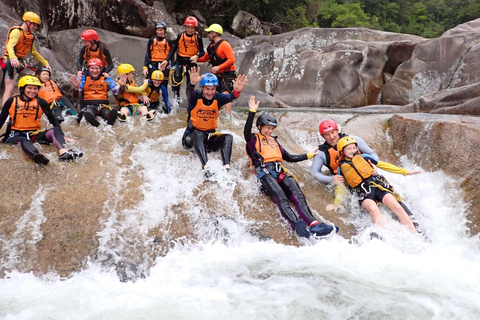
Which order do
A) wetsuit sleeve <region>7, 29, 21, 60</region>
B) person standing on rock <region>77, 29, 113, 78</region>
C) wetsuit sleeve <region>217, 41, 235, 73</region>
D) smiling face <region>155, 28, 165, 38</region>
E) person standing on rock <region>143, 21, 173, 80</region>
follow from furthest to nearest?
1. person standing on rock <region>143, 21, 173, 80</region>
2. smiling face <region>155, 28, 165, 38</region>
3. person standing on rock <region>77, 29, 113, 78</region>
4. wetsuit sleeve <region>217, 41, 235, 73</region>
5. wetsuit sleeve <region>7, 29, 21, 60</region>

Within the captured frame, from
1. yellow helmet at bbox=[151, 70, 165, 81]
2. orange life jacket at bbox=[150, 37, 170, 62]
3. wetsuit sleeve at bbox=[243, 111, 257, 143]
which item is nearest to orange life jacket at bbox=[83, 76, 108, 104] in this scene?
yellow helmet at bbox=[151, 70, 165, 81]

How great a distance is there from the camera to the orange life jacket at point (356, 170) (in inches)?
204

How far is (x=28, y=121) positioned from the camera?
17.6 ft

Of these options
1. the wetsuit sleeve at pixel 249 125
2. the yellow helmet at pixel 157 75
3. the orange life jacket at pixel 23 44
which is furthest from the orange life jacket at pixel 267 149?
the orange life jacket at pixel 23 44

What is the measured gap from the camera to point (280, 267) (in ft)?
12.8

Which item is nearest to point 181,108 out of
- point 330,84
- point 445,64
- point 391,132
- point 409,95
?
point 391,132

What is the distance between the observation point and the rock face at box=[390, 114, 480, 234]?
543 cm

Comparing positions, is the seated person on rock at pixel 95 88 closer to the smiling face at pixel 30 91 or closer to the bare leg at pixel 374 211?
the smiling face at pixel 30 91

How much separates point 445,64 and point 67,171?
1245 cm

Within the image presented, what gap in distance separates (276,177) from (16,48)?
5727 mm

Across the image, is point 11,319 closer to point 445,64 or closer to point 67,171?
point 67,171

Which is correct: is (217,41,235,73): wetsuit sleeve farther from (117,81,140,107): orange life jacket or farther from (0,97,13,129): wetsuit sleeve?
(0,97,13,129): wetsuit sleeve

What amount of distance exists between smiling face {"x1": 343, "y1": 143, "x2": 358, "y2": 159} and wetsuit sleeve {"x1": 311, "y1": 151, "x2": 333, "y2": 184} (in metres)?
0.45

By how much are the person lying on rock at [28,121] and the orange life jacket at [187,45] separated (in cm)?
314
